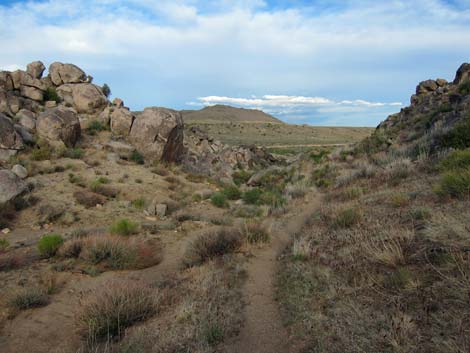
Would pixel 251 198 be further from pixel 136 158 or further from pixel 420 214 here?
pixel 420 214

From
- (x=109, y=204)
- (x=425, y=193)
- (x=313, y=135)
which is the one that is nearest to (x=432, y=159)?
(x=425, y=193)

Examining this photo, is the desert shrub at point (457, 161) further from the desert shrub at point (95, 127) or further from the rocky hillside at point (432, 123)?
the desert shrub at point (95, 127)

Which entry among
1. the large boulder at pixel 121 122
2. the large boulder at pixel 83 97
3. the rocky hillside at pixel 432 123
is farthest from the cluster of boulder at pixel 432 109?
the large boulder at pixel 83 97

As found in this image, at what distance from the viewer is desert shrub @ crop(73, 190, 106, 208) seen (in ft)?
40.1

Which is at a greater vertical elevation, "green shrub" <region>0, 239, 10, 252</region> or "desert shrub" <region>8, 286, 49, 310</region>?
"desert shrub" <region>8, 286, 49, 310</region>

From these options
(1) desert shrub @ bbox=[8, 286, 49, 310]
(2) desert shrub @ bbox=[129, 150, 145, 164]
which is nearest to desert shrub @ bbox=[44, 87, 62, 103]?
(2) desert shrub @ bbox=[129, 150, 145, 164]

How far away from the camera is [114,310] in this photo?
4641 millimetres

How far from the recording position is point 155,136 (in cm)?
2008

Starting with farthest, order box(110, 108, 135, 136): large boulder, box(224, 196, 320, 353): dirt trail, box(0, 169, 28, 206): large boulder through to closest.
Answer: box(110, 108, 135, 136): large boulder
box(0, 169, 28, 206): large boulder
box(224, 196, 320, 353): dirt trail

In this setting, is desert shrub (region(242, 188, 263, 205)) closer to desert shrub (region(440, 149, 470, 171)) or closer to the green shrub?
desert shrub (region(440, 149, 470, 171))

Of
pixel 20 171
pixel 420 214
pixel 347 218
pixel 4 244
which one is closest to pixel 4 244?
pixel 4 244

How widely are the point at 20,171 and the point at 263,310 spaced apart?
12.6 metres

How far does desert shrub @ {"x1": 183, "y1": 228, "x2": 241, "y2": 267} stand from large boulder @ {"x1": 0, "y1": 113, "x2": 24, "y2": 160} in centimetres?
1167

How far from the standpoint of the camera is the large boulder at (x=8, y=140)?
14.5 m
